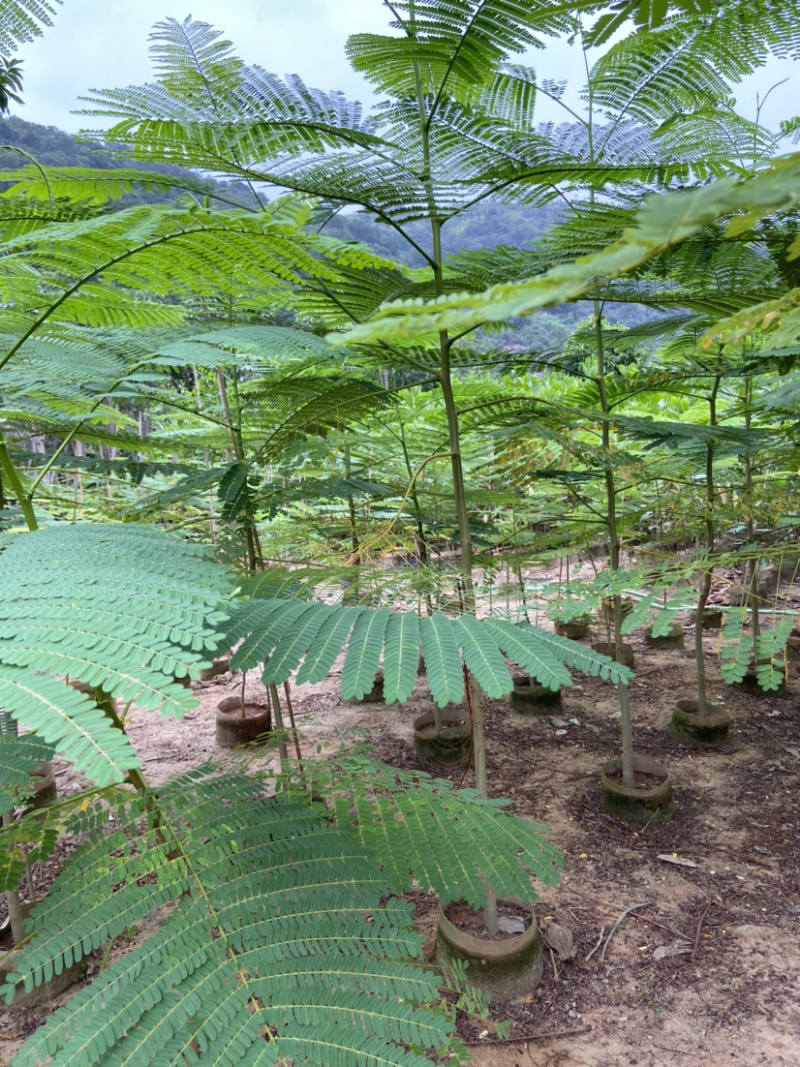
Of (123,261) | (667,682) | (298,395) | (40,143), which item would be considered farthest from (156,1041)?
(40,143)

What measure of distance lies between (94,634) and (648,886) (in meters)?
3.23

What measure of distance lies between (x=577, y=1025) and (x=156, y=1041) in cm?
209

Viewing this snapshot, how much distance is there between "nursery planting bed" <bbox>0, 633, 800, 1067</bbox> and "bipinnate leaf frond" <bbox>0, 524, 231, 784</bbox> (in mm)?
823

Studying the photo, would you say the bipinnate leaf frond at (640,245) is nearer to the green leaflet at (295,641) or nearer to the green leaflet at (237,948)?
the green leaflet at (295,641)

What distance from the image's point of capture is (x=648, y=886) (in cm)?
303

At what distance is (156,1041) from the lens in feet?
2.99

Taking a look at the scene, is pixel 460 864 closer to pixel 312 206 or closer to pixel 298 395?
pixel 298 395

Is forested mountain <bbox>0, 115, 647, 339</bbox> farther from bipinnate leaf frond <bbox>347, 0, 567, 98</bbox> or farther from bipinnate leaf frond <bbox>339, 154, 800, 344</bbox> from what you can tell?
bipinnate leaf frond <bbox>339, 154, 800, 344</bbox>

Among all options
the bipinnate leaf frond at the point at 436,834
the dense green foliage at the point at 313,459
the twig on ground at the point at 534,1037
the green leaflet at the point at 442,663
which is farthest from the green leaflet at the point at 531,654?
the twig on ground at the point at 534,1037

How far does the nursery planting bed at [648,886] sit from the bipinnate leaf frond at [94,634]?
0.82m

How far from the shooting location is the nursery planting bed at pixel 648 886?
2.23 metres

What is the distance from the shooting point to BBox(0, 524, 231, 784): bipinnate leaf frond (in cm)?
76

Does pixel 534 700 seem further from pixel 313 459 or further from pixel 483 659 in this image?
pixel 483 659

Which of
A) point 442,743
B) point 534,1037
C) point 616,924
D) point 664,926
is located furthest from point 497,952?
point 442,743
